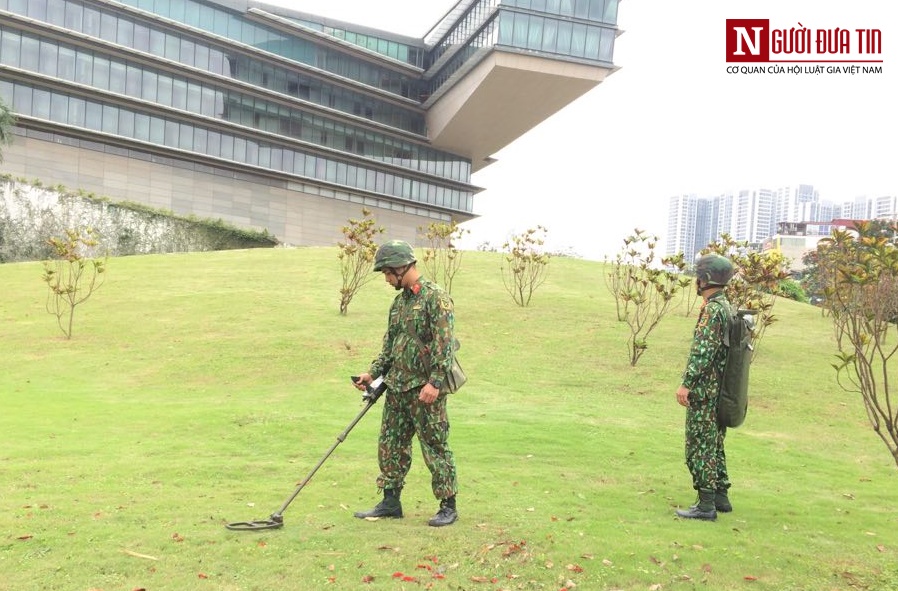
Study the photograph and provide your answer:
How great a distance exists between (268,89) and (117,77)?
37.2 ft

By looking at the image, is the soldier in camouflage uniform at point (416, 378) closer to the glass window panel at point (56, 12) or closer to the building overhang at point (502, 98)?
the building overhang at point (502, 98)

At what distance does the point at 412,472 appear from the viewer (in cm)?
726

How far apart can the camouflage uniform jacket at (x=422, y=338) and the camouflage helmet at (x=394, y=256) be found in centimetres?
21

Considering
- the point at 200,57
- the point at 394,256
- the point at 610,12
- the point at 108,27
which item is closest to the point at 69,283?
the point at 394,256

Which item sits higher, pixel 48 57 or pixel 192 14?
pixel 192 14

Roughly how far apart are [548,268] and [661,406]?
17.5 meters

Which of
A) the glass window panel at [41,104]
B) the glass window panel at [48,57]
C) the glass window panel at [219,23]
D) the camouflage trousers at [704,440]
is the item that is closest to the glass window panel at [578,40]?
the glass window panel at [219,23]

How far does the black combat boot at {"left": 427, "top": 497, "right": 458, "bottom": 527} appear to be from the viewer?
17.8 ft

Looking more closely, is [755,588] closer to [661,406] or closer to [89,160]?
[661,406]

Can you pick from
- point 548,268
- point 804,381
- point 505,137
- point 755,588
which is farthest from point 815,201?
point 755,588

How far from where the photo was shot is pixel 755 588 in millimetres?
4484

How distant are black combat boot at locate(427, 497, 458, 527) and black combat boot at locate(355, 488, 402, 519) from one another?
312 millimetres

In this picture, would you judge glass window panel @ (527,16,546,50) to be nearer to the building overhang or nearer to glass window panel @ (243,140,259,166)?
the building overhang

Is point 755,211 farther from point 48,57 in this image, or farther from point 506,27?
point 48,57
